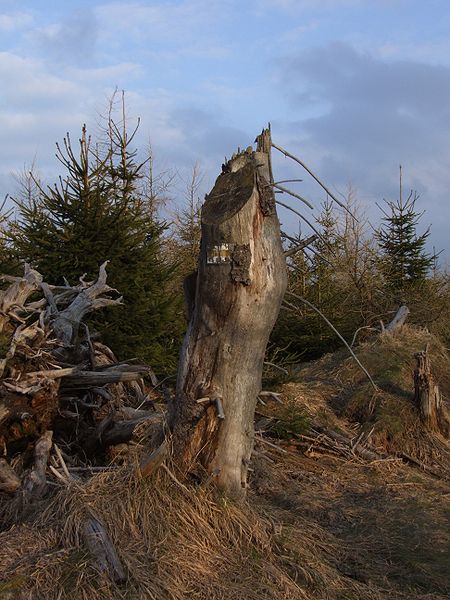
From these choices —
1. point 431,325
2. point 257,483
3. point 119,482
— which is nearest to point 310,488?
point 257,483

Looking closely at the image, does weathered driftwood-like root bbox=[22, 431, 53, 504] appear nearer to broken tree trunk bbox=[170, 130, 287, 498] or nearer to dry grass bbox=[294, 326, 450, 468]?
broken tree trunk bbox=[170, 130, 287, 498]

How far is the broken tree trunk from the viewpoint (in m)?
4.68

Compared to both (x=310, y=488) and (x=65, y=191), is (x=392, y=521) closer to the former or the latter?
(x=310, y=488)

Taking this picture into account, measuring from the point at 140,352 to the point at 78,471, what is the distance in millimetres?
4764

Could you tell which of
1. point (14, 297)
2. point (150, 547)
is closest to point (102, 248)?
point (14, 297)

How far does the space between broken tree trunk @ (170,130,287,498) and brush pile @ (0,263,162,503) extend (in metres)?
1.26

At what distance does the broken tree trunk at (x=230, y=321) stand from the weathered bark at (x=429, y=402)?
14.7ft

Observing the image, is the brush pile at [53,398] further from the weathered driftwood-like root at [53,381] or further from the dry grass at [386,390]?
the dry grass at [386,390]

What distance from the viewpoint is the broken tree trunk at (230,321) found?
15.4ft

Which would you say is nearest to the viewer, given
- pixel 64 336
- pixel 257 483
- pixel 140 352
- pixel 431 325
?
pixel 257 483

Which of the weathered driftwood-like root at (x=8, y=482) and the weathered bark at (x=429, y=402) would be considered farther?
the weathered bark at (x=429, y=402)

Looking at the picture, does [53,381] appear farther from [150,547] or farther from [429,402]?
[429,402]

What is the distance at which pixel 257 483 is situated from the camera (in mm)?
6551

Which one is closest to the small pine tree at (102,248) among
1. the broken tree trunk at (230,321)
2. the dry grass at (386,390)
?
the dry grass at (386,390)
